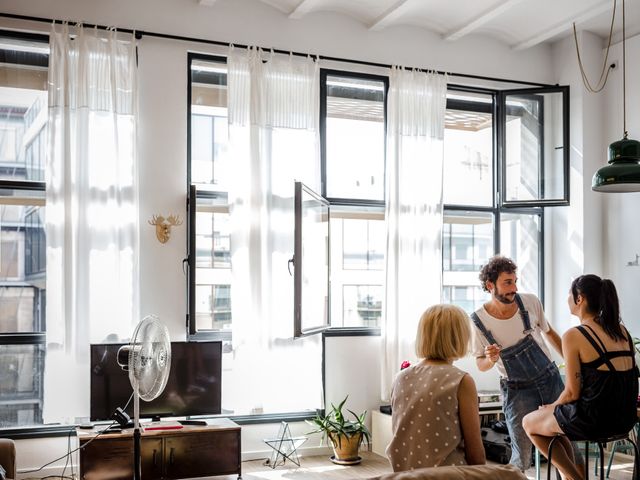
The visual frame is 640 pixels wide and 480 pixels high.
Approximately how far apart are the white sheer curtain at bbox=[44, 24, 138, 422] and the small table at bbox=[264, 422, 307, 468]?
57.2 inches

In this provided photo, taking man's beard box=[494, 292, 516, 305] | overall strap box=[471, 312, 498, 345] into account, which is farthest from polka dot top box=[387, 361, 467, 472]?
man's beard box=[494, 292, 516, 305]

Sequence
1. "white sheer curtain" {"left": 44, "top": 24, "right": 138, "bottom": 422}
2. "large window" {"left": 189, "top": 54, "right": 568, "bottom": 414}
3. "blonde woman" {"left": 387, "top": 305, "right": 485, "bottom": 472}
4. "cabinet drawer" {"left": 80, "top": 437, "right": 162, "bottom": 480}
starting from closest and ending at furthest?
1. "blonde woman" {"left": 387, "top": 305, "right": 485, "bottom": 472}
2. "cabinet drawer" {"left": 80, "top": 437, "right": 162, "bottom": 480}
3. "white sheer curtain" {"left": 44, "top": 24, "right": 138, "bottom": 422}
4. "large window" {"left": 189, "top": 54, "right": 568, "bottom": 414}

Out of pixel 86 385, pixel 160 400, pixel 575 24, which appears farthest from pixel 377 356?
pixel 575 24

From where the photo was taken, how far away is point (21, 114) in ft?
17.5

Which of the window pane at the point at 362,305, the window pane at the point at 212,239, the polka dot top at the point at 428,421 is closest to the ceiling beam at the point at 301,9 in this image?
the window pane at the point at 212,239

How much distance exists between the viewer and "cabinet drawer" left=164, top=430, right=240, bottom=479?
491cm

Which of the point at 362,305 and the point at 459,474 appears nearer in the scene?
the point at 459,474

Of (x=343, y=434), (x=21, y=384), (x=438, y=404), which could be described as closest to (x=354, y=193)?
(x=343, y=434)

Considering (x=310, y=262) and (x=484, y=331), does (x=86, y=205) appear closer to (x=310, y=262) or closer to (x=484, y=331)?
(x=310, y=262)

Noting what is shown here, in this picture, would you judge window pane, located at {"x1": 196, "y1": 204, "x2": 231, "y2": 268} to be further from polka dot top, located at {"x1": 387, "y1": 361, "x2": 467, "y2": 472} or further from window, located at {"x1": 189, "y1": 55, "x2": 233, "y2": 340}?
polka dot top, located at {"x1": 387, "y1": 361, "x2": 467, "y2": 472}

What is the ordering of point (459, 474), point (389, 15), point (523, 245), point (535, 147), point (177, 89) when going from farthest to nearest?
point (523, 245) → point (535, 147) → point (389, 15) → point (177, 89) → point (459, 474)

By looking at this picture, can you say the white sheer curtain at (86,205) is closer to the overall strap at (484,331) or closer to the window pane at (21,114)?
the window pane at (21,114)

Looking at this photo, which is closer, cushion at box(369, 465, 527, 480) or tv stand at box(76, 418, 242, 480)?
cushion at box(369, 465, 527, 480)

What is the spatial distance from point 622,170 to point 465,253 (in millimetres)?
2758
